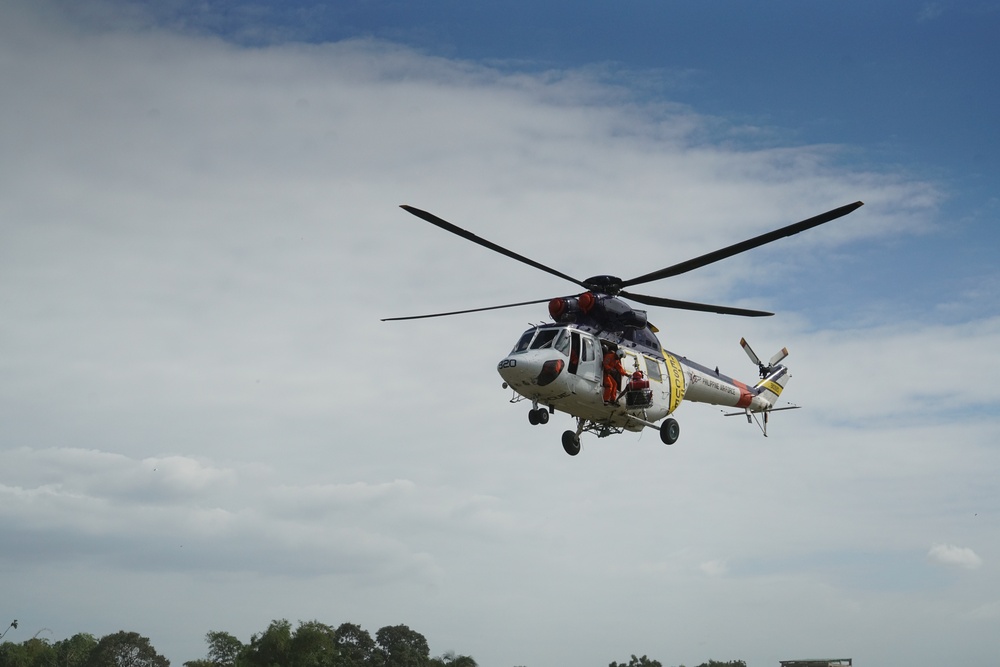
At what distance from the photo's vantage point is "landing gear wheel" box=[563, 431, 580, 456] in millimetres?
36844

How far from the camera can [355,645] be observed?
98.5 meters

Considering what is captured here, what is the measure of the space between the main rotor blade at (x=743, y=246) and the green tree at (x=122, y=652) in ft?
320

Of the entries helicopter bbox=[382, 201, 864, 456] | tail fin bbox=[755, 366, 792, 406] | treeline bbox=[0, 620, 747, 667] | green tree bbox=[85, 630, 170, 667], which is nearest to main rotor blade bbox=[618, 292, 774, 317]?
helicopter bbox=[382, 201, 864, 456]

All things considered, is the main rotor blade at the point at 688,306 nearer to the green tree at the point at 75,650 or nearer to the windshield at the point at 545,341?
the windshield at the point at 545,341

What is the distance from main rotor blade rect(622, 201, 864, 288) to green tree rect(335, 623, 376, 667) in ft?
219

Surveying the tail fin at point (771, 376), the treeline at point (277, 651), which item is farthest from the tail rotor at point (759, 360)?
the treeline at point (277, 651)

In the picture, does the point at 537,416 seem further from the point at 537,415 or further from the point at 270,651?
the point at 270,651

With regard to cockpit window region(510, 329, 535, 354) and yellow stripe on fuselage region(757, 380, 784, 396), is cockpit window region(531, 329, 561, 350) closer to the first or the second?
cockpit window region(510, 329, 535, 354)

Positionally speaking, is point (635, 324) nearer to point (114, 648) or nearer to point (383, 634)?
point (383, 634)

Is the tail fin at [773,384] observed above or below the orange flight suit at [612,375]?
above

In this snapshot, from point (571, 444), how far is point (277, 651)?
2147 inches

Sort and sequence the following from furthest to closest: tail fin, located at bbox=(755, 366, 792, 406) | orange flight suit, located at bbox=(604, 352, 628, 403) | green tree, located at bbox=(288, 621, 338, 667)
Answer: green tree, located at bbox=(288, 621, 338, 667)
tail fin, located at bbox=(755, 366, 792, 406)
orange flight suit, located at bbox=(604, 352, 628, 403)

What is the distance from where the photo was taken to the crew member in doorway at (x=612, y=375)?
36.0 m

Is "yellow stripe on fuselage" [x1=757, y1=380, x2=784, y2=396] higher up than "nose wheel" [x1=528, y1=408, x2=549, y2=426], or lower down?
higher up
